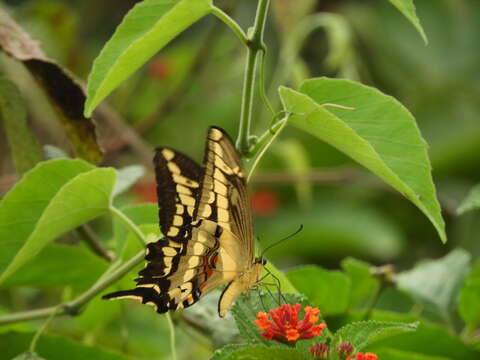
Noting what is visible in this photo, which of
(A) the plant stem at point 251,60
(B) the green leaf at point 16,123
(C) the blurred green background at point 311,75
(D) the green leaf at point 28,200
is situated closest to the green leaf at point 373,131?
(A) the plant stem at point 251,60

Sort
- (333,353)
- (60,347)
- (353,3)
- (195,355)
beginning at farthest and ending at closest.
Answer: (353,3), (195,355), (60,347), (333,353)

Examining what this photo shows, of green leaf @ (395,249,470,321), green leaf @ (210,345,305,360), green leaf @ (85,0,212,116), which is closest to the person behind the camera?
A: green leaf @ (210,345,305,360)

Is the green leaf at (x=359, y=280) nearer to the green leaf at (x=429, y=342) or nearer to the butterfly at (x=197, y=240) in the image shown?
the green leaf at (x=429, y=342)

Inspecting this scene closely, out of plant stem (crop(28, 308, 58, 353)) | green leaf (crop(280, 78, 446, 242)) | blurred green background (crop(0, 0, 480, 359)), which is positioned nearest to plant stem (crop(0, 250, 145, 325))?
plant stem (crop(28, 308, 58, 353))

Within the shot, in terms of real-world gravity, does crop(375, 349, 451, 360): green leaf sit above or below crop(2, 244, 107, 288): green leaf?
below

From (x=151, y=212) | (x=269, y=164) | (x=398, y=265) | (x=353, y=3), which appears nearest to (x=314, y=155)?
(x=269, y=164)

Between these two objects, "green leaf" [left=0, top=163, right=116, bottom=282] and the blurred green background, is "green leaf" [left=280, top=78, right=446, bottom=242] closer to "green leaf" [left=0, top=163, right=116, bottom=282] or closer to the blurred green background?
"green leaf" [left=0, top=163, right=116, bottom=282]

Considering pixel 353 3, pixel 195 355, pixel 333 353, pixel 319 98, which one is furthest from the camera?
pixel 353 3

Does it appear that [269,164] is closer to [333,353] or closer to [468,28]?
[468,28]
